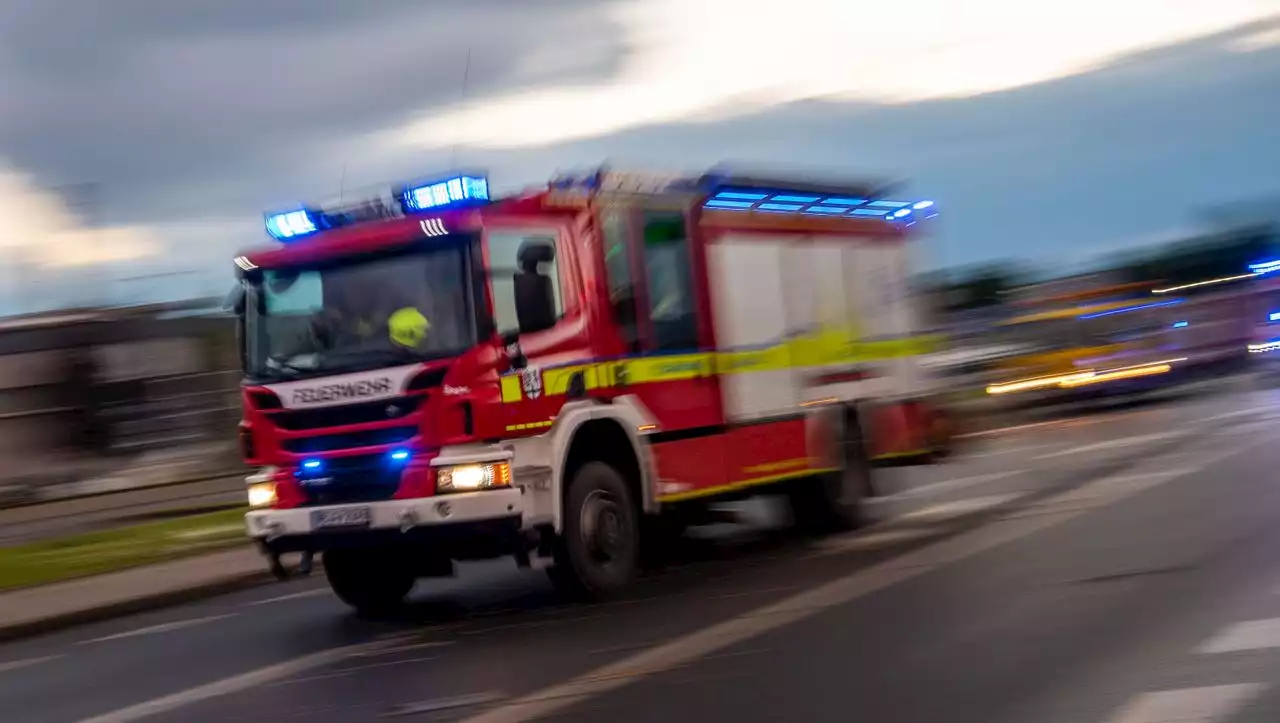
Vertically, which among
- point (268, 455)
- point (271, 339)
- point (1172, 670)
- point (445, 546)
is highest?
point (271, 339)

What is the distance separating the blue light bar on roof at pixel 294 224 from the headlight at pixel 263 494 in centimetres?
164

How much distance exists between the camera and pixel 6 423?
1164 inches

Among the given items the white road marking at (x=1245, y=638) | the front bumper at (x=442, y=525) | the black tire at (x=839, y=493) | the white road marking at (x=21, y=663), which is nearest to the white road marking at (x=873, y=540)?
the black tire at (x=839, y=493)

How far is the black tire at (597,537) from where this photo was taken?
1080 cm

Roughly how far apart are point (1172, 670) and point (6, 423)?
25984 millimetres

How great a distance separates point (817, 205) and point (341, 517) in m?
5.63

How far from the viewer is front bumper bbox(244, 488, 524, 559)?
10203 millimetres

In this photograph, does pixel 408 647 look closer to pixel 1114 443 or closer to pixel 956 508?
pixel 956 508

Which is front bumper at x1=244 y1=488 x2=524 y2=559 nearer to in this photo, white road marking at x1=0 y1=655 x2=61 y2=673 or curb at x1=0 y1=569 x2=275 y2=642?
white road marking at x1=0 y1=655 x2=61 y2=673

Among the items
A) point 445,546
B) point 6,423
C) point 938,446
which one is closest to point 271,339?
point 445,546

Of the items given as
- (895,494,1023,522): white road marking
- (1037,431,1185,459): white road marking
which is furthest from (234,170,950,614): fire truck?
(1037,431,1185,459): white road marking

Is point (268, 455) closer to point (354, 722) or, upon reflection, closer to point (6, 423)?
point (354, 722)

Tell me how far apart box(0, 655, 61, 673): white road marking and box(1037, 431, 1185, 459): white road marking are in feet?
41.4

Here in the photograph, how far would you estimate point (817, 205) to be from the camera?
14406 mm
